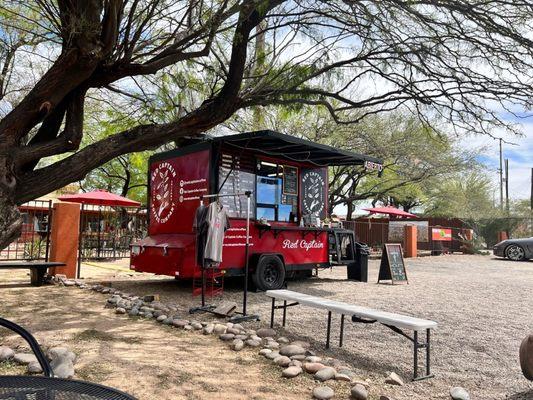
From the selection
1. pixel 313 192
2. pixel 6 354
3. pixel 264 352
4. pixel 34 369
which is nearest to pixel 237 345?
pixel 264 352

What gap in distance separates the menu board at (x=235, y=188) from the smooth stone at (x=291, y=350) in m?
4.40

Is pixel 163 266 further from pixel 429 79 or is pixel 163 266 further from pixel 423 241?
pixel 423 241

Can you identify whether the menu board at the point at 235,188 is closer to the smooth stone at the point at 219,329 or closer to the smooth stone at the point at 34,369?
the smooth stone at the point at 219,329

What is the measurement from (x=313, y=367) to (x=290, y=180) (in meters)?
6.45

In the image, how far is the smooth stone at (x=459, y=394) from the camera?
12.1 ft

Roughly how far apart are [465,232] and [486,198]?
48.2 feet

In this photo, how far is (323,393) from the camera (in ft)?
11.9

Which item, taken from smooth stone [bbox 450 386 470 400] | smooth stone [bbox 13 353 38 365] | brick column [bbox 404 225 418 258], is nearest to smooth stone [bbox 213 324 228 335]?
smooth stone [bbox 13 353 38 365]

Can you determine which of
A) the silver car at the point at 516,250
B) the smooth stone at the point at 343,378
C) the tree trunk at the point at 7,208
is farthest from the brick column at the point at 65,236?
the silver car at the point at 516,250

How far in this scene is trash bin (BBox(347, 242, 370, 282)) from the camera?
11.5m

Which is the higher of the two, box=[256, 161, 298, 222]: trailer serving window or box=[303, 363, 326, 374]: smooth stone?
box=[256, 161, 298, 222]: trailer serving window

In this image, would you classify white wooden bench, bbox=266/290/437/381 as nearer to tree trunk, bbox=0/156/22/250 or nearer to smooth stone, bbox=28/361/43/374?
smooth stone, bbox=28/361/43/374

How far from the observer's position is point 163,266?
28.8ft

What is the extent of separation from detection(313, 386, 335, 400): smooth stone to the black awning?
4757mm
